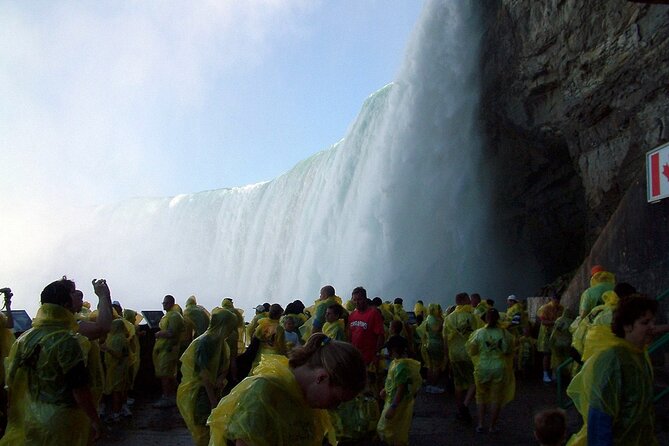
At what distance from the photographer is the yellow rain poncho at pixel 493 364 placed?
757 centimetres

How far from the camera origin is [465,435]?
25.0ft

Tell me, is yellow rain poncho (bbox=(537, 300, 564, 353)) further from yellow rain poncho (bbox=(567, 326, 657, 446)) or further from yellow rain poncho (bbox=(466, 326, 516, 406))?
yellow rain poncho (bbox=(567, 326, 657, 446))

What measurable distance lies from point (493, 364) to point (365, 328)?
1.55m

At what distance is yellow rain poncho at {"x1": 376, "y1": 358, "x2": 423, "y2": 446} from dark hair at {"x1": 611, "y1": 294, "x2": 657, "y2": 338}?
3.04 meters

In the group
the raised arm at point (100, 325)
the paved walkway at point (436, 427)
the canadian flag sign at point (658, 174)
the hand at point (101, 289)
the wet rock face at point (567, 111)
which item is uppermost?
the wet rock face at point (567, 111)

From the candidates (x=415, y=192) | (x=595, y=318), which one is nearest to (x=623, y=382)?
(x=595, y=318)

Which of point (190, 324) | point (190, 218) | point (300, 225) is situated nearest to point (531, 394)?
point (190, 324)

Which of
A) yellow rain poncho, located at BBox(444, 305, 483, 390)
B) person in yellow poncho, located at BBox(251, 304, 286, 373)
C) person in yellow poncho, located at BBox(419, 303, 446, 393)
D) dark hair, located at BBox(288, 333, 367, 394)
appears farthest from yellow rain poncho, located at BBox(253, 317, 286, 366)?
dark hair, located at BBox(288, 333, 367, 394)

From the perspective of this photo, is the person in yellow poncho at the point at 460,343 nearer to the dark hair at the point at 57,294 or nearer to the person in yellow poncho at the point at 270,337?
the person in yellow poncho at the point at 270,337

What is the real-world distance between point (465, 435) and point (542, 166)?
52.1 ft

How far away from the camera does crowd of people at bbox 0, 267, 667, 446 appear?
7.57ft

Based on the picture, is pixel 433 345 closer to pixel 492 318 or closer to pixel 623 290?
pixel 492 318

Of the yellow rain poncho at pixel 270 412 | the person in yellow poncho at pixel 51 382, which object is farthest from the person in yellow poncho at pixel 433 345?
the yellow rain poncho at pixel 270 412

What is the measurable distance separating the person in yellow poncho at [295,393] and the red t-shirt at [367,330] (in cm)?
521
